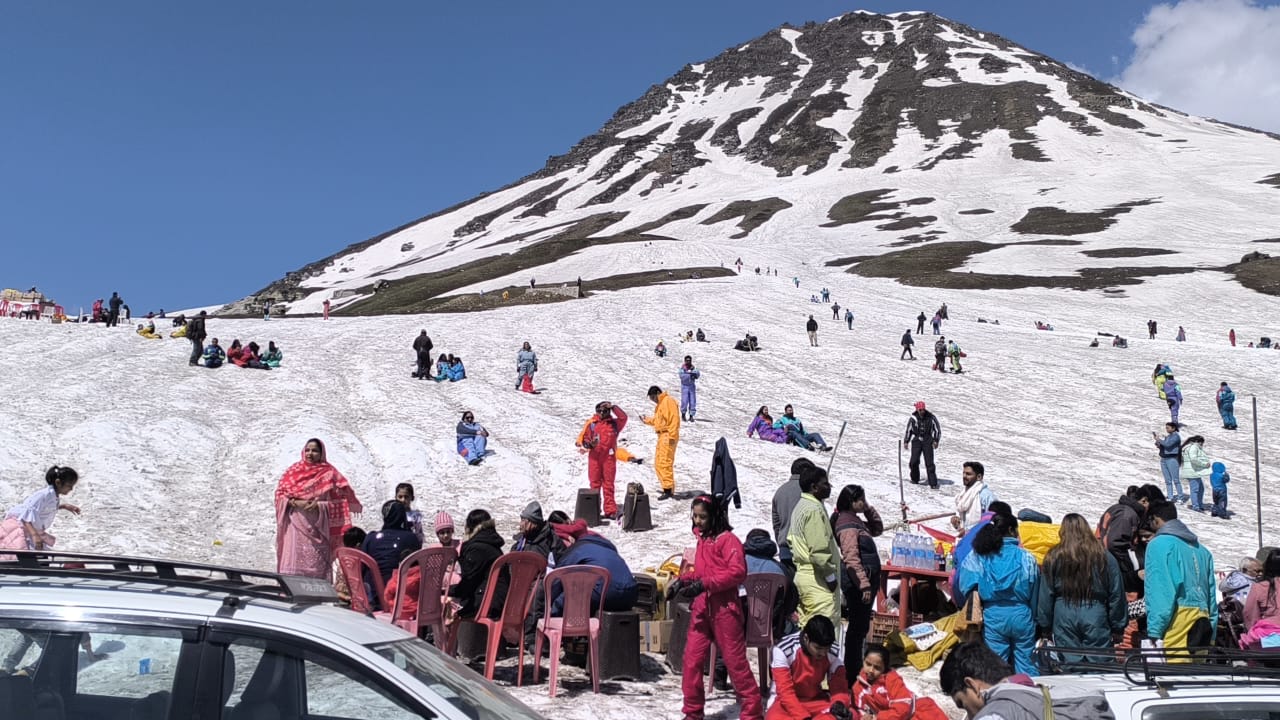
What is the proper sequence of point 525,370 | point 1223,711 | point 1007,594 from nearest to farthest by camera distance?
point 1223,711, point 1007,594, point 525,370

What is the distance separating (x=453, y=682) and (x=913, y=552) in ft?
22.7

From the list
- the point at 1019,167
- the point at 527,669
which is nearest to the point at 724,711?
the point at 527,669

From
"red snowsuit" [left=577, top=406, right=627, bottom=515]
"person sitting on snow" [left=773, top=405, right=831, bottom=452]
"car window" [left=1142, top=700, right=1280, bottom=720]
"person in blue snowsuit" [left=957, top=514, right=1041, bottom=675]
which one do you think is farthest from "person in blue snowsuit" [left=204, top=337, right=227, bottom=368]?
"car window" [left=1142, top=700, right=1280, bottom=720]

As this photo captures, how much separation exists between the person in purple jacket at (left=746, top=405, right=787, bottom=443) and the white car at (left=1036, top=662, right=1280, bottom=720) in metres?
16.3

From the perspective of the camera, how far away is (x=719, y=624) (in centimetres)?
645

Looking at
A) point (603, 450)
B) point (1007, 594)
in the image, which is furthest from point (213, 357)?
point (1007, 594)

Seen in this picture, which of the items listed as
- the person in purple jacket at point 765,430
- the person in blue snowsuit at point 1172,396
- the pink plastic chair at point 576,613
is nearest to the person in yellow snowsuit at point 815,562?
the pink plastic chair at point 576,613

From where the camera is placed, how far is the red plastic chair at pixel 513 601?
283 inches

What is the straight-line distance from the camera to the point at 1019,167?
126m

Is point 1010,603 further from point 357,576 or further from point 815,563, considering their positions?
point 357,576

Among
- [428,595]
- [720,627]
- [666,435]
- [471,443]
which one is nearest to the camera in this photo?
[720,627]

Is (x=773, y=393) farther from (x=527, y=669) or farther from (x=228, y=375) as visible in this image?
(x=527, y=669)

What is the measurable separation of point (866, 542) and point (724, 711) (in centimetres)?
179

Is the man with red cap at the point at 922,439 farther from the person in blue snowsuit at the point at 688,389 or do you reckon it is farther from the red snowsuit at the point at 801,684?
the red snowsuit at the point at 801,684
